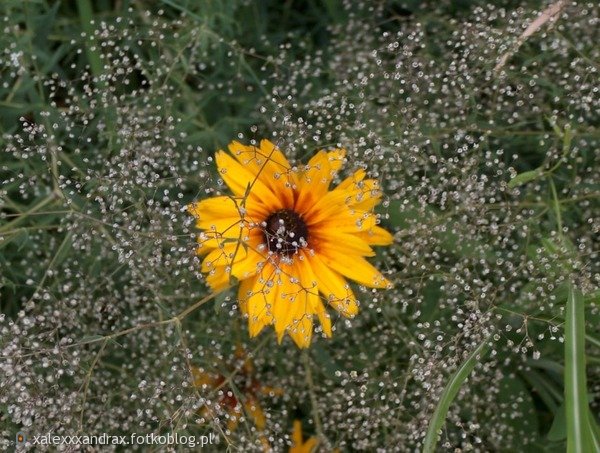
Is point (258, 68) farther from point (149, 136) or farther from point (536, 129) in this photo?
point (536, 129)

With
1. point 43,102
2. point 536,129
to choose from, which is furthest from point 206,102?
point 536,129

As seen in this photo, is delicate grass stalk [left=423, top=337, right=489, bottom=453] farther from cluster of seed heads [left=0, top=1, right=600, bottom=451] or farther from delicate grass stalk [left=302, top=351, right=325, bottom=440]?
delicate grass stalk [left=302, top=351, right=325, bottom=440]

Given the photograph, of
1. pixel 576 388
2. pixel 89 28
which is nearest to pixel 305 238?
pixel 576 388

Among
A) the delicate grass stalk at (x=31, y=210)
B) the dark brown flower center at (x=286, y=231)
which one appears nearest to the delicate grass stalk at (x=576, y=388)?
the dark brown flower center at (x=286, y=231)

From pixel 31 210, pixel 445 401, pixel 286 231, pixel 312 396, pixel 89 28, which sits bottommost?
pixel 445 401

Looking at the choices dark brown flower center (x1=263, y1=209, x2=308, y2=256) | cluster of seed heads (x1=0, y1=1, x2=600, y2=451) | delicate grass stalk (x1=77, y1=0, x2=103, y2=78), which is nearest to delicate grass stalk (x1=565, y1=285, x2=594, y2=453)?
cluster of seed heads (x1=0, y1=1, x2=600, y2=451)

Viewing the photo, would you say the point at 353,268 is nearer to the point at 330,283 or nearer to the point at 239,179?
the point at 330,283

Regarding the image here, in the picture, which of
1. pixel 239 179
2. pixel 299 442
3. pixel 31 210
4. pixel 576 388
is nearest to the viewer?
pixel 576 388

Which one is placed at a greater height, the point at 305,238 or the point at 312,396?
the point at 305,238
